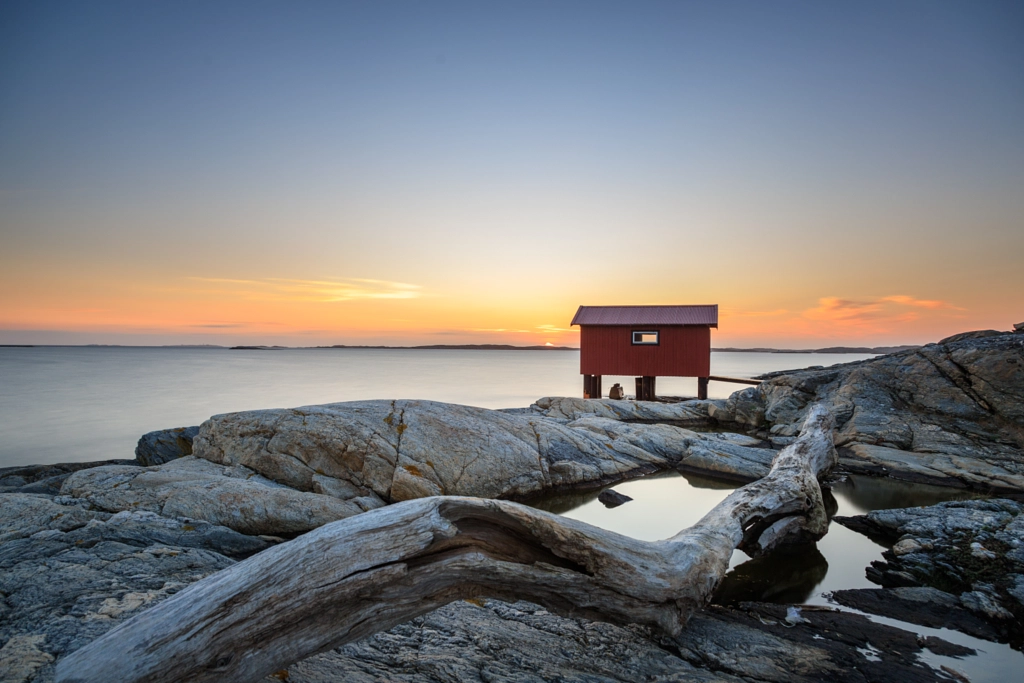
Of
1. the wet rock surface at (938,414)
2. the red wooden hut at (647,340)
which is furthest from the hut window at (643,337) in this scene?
the wet rock surface at (938,414)

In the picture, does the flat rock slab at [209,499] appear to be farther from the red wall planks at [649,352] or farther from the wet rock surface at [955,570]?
the red wall planks at [649,352]

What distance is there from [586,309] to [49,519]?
22334 mm

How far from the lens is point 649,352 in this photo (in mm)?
23703

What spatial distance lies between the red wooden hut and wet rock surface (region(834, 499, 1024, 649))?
16.0 metres

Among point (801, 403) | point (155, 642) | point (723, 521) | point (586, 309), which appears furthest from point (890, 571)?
point (586, 309)

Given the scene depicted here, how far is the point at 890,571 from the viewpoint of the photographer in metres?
6.04

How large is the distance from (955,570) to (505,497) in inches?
241

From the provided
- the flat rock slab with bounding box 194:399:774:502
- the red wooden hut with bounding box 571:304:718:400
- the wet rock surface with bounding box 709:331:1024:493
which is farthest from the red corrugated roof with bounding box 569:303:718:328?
the flat rock slab with bounding box 194:399:774:502

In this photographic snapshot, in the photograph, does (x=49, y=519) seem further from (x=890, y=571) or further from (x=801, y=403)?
(x=801, y=403)

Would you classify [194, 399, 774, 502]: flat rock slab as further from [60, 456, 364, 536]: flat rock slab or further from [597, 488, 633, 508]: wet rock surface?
[60, 456, 364, 536]: flat rock slab

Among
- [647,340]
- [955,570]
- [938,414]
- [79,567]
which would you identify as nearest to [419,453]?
[79,567]

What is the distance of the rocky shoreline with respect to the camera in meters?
3.50

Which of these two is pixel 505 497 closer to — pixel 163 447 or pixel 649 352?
pixel 163 447

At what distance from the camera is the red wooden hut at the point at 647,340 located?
23.2 metres
